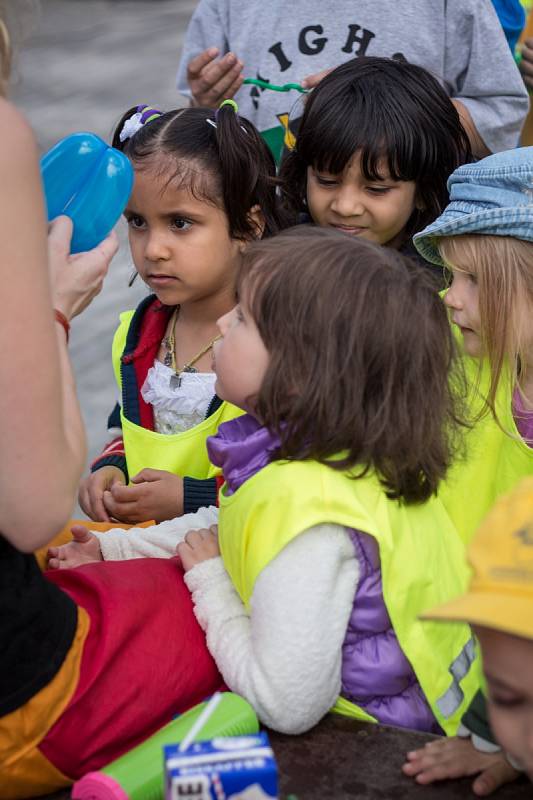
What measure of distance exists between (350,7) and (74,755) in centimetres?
225

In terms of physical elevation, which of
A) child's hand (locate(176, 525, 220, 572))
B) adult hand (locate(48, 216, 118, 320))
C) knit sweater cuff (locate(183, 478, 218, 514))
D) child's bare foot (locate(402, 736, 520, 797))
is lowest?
knit sweater cuff (locate(183, 478, 218, 514))

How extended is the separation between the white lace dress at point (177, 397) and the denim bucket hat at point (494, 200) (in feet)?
2.02

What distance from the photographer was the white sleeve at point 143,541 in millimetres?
2000

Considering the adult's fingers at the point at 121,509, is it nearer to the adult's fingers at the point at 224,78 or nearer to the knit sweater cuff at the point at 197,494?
the knit sweater cuff at the point at 197,494

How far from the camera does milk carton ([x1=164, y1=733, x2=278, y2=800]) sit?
1.17 m

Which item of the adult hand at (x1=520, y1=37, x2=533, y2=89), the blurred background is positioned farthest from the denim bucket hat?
the blurred background

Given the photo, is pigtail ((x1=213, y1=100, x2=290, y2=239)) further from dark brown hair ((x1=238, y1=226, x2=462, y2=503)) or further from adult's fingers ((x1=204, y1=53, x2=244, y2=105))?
dark brown hair ((x1=238, y1=226, x2=462, y2=503))

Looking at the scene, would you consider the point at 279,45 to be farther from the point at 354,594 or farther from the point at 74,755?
the point at 74,755

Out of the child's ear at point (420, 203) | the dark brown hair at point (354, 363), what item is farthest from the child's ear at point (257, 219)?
the dark brown hair at point (354, 363)

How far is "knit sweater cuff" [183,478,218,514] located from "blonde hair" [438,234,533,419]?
2.02 feet

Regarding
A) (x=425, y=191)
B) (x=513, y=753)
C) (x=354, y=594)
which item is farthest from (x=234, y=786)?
(x=425, y=191)

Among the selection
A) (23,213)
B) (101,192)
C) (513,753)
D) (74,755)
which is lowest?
(74,755)

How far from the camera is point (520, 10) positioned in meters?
3.13

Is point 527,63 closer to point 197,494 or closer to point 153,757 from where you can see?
point 197,494
